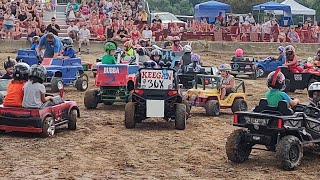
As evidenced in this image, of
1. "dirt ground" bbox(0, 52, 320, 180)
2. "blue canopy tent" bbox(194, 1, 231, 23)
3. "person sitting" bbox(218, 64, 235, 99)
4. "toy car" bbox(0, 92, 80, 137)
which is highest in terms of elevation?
"blue canopy tent" bbox(194, 1, 231, 23)

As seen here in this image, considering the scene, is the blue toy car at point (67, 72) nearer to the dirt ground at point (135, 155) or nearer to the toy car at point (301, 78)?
the dirt ground at point (135, 155)

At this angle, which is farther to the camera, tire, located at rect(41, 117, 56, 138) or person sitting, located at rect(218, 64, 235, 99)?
person sitting, located at rect(218, 64, 235, 99)

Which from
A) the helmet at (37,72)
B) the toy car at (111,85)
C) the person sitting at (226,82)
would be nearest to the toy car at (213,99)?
the person sitting at (226,82)

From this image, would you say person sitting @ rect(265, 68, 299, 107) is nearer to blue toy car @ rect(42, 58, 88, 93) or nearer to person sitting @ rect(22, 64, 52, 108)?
person sitting @ rect(22, 64, 52, 108)

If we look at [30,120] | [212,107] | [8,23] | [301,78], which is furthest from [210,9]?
[30,120]

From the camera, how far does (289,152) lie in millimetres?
9945

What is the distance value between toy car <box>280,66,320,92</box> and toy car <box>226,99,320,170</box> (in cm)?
1030

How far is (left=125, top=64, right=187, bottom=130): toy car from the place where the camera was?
13.4 meters

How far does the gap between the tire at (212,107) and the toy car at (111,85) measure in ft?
6.08

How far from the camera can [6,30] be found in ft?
107

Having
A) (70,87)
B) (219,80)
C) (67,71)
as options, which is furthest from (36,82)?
(70,87)

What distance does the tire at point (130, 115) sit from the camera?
44.0 feet

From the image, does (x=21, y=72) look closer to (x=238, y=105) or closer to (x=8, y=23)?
(x=238, y=105)

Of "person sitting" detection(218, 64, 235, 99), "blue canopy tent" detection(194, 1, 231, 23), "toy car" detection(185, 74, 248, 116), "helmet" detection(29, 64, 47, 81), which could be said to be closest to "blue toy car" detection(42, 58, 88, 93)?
"toy car" detection(185, 74, 248, 116)
